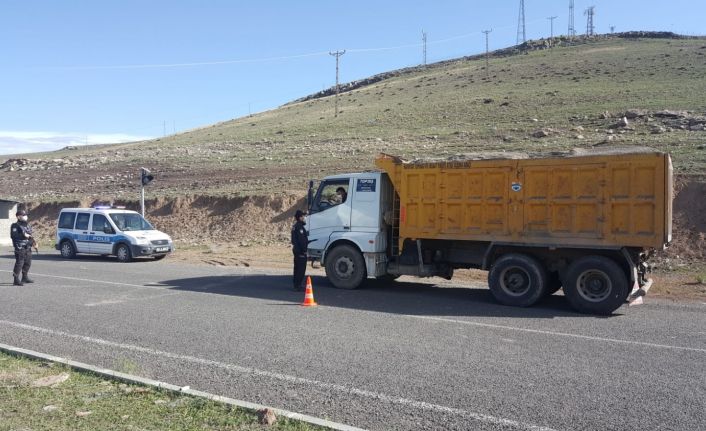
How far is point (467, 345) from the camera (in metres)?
8.25

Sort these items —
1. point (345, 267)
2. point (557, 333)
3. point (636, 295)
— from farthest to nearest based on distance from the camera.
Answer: point (345, 267)
point (636, 295)
point (557, 333)

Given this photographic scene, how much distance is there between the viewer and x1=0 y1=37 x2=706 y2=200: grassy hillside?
33656 millimetres

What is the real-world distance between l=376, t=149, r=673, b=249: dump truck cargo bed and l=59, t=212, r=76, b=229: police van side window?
535 inches

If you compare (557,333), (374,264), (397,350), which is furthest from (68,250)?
(557,333)

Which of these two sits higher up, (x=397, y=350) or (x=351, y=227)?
(x=351, y=227)

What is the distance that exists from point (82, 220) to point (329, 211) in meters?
11.7

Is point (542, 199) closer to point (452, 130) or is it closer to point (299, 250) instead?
point (299, 250)

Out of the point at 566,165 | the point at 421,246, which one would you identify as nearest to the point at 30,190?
the point at 421,246

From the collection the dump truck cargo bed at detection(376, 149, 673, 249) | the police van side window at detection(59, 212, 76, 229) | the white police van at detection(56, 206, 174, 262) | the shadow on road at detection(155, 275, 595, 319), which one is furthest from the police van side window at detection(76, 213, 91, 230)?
the dump truck cargo bed at detection(376, 149, 673, 249)

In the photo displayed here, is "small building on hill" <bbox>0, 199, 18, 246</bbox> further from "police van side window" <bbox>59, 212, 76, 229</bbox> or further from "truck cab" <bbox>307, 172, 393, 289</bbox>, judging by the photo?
"truck cab" <bbox>307, 172, 393, 289</bbox>

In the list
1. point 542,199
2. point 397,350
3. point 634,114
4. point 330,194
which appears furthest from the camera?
point 634,114

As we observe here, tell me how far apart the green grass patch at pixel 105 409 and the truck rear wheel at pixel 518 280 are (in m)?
7.20

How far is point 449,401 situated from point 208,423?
219 cm

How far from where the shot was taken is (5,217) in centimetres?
2756
